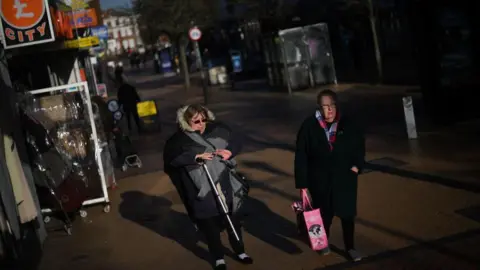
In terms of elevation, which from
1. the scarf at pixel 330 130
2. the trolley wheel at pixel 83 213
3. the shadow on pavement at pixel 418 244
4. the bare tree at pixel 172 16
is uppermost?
the bare tree at pixel 172 16

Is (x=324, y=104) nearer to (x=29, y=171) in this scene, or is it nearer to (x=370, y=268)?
(x=370, y=268)

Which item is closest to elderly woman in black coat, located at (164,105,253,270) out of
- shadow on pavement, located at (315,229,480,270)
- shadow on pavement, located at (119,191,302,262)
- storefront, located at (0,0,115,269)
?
shadow on pavement, located at (119,191,302,262)

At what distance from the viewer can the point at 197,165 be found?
20.9ft

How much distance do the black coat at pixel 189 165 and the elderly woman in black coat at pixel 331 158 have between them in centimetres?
74

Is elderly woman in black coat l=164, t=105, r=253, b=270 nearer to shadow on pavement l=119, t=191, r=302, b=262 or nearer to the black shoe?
the black shoe

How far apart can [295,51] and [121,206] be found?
16518mm

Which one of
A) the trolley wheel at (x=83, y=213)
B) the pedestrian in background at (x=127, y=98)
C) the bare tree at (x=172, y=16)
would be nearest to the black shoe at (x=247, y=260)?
the trolley wheel at (x=83, y=213)

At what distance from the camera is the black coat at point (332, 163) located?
20.1 ft

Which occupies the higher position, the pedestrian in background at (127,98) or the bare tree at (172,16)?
the bare tree at (172,16)

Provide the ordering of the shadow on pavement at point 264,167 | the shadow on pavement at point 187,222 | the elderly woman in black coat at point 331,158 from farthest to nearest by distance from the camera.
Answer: the shadow on pavement at point 264,167 → the shadow on pavement at point 187,222 → the elderly woman in black coat at point 331,158

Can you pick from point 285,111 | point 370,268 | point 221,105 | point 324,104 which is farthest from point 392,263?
point 221,105

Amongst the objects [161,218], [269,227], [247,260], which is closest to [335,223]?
[269,227]

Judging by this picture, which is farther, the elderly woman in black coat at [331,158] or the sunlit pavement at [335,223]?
the sunlit pavement at [335,223]

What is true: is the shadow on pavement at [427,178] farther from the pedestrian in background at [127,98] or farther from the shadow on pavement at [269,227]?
the pedestrian in background at [127,98]
